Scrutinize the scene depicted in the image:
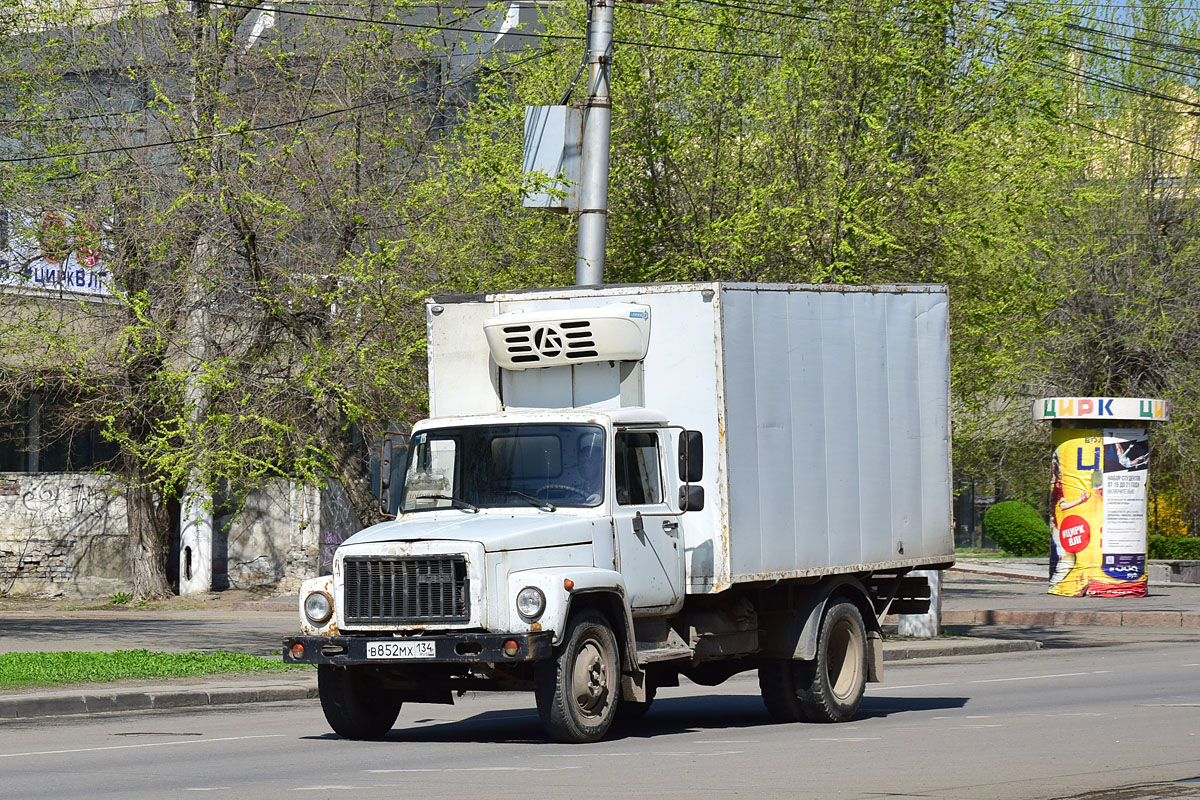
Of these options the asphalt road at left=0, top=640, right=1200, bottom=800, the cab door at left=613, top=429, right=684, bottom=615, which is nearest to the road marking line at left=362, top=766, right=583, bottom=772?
the asphalt road at left=0, top=640, right=1200, bottom=800

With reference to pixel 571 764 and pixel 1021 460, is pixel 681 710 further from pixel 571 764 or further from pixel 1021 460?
pixel 1021 460

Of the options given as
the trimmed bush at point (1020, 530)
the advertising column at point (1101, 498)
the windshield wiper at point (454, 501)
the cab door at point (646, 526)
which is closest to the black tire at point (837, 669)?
the cab door at point (646, 526)

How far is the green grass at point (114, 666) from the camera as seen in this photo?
54.6ft

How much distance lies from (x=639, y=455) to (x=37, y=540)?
20385mm

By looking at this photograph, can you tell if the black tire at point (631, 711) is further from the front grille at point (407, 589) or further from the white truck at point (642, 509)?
the front grille at point (407, 589)

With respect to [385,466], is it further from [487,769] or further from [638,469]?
[487,769]

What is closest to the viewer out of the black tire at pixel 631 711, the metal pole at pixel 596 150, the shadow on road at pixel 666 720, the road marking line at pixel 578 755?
the road marking line at pixel 578 755

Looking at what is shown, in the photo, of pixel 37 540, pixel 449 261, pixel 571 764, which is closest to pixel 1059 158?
pixel 449 261

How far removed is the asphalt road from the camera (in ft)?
32.4

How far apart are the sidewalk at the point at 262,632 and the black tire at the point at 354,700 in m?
3.76

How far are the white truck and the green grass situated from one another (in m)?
4.40

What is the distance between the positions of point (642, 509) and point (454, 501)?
53.8 inches

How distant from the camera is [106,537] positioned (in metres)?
30.9

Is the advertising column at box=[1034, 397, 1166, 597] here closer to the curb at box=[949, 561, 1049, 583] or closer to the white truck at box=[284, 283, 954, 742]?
the curb at box=[949, 561, 1049, 583]
